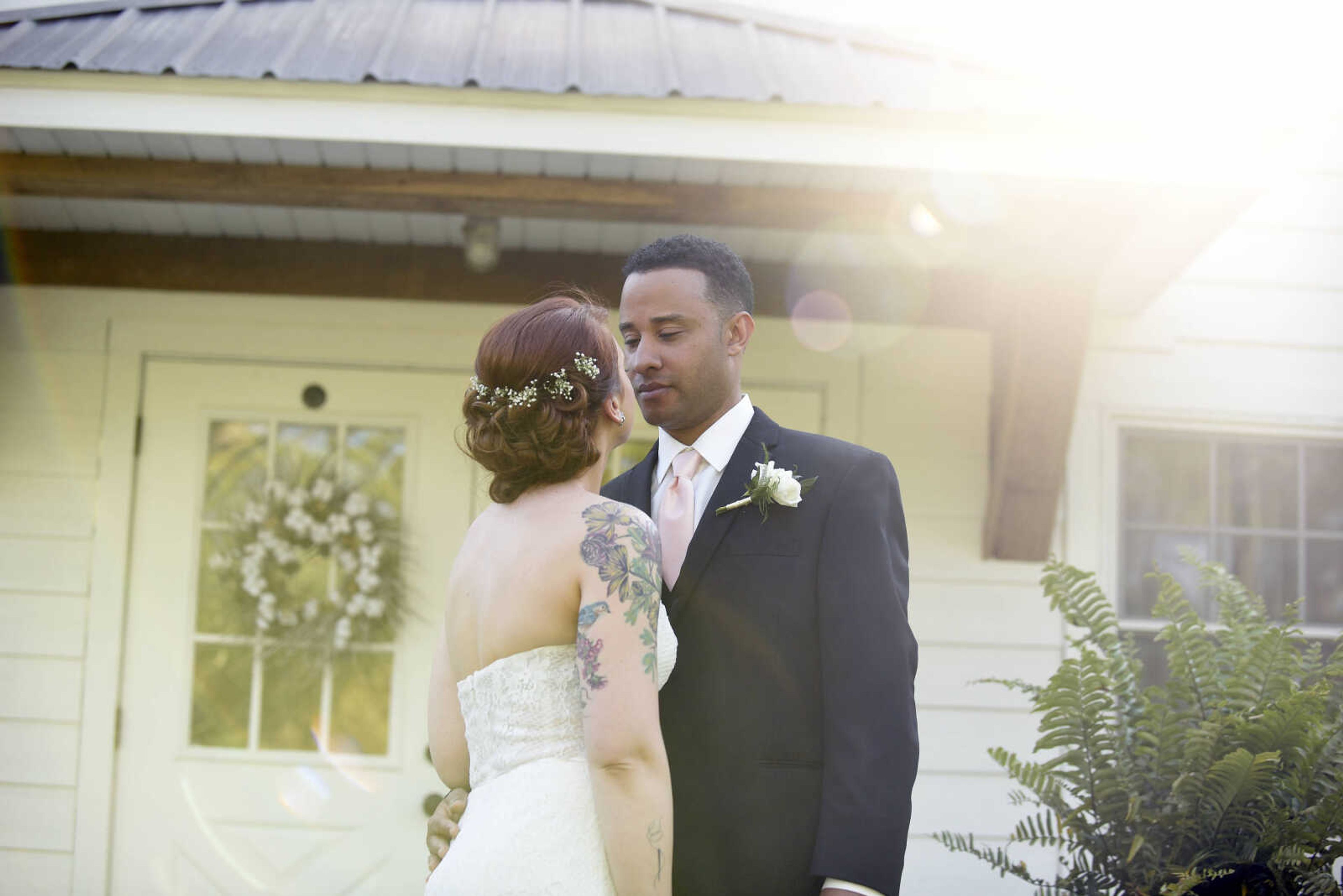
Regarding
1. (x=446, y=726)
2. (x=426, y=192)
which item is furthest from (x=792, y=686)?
(x=426, y=192)

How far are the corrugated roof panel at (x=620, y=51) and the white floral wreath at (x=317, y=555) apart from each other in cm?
160

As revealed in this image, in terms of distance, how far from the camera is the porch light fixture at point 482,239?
10.3ft

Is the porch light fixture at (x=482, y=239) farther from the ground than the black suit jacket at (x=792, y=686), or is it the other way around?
the porch light fixture at (x=482, y=239)

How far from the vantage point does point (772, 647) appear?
1554mm

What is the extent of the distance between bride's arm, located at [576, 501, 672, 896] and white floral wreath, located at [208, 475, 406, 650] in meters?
2.26

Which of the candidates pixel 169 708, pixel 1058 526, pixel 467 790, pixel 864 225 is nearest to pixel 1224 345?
pixel 1058 526

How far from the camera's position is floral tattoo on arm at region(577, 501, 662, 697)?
4.40 feet

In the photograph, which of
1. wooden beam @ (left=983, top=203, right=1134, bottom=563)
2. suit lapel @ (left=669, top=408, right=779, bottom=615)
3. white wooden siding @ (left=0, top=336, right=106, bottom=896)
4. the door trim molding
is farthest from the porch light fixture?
suit lapel @ (left=669, top=408, right=779, bottom=615)

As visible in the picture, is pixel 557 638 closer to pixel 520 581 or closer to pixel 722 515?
pixel 520 581

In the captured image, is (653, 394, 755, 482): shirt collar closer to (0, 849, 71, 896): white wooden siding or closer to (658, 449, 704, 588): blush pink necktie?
(658, 449, 704, 588): blush pink necktie

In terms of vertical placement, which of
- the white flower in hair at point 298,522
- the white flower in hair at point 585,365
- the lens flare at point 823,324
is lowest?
the white flower in hair at point 298,522

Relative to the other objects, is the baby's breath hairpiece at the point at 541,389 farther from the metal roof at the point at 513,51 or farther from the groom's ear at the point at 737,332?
the metal roof at the point at 513,51

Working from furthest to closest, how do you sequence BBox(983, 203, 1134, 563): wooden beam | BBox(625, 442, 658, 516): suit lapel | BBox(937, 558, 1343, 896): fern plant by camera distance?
1. BBox(983, 203, 1134, 563): wooden beam
2. BBox(937, 558, 1343, 896): fern plant
3. BBox(625, 442, 658, 516): suit lapel

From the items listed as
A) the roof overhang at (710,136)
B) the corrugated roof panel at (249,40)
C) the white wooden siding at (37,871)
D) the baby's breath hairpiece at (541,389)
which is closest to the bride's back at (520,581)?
the baby's breath hairpiece at (541,389)
